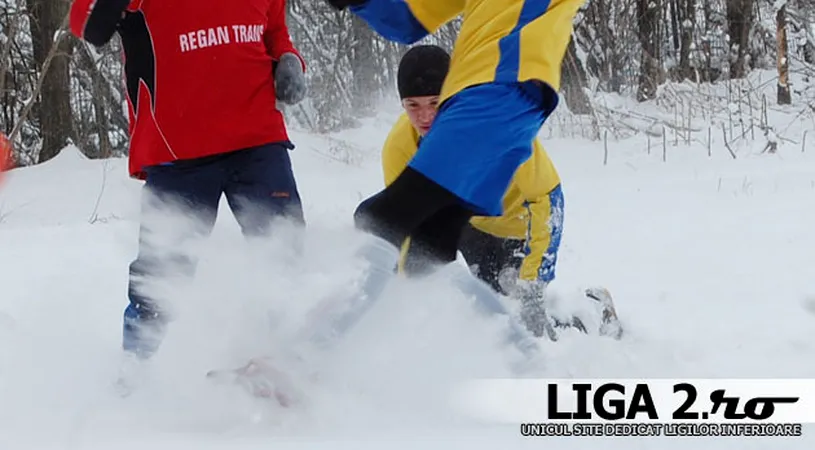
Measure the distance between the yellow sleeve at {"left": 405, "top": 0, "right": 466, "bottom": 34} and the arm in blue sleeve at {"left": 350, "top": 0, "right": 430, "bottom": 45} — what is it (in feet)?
0.04

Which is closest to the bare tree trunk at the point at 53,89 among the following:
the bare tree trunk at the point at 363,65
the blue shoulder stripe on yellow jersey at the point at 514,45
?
the bare tree trunk at the point at 363,65

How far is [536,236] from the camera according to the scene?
8.04 ft

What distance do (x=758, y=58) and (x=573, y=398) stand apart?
1152cm

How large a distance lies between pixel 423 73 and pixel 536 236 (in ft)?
1.81

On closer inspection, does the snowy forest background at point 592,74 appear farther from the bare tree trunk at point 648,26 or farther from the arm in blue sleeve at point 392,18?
the arm in blue sleeve at point 392,18

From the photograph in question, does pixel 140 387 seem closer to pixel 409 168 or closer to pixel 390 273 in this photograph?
pixel 390 273

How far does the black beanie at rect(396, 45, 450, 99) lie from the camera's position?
8.35 ft

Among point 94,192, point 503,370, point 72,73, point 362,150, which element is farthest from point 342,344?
point 72,73

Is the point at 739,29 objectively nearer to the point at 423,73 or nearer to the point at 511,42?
the point at 423,73

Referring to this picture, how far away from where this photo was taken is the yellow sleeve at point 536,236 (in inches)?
96.1

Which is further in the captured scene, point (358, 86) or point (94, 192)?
point (358, 86)

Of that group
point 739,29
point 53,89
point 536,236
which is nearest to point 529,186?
point 536,236

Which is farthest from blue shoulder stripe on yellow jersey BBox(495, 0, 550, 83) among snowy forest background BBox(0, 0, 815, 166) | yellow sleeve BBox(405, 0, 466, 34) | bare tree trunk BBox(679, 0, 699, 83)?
bare tree trunk BBox(679, 0, 699, 83)

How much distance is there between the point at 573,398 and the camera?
2006 millimetres
